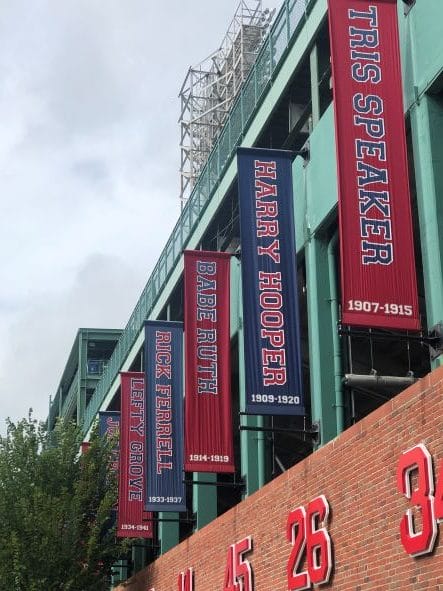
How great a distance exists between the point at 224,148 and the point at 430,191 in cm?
1175

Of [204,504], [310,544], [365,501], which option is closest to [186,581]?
[204,504]

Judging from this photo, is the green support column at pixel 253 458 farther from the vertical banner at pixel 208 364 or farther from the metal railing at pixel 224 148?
the metal railing at pixel 224 148

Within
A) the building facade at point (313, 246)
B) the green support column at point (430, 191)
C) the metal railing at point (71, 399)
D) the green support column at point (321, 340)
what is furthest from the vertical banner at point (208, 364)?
the metal railing at point (71, 399)

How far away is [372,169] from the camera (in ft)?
44.3

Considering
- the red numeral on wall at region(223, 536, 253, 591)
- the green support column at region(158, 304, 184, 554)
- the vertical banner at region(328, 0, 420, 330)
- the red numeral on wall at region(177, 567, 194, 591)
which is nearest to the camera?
the vertical banner at region(328, 0, 420, 330)

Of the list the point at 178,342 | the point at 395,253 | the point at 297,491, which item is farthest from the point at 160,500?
the point at 395,253

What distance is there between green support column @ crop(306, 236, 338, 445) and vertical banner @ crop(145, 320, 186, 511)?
711 centimetres

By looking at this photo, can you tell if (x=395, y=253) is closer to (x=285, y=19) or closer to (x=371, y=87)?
(x=371, y=87)

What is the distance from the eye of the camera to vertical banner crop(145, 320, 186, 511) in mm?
23328

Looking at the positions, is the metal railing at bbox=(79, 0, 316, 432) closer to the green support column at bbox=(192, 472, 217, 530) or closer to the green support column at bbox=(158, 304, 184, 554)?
the green support column at bbox=(192, 472, 217, 530)

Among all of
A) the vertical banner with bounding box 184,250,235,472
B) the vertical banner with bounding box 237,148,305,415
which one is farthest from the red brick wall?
the vertical banner with bounding box 184,250,235,472

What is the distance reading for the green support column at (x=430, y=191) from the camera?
1294cm

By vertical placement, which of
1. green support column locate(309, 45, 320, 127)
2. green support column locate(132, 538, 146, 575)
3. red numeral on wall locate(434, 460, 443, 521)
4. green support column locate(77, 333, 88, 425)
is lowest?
red numeral on wall locate(434, 460, 443, 521)

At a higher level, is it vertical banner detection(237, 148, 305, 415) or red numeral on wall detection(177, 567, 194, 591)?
vertical banner detection(237, 148, 305, 415)
